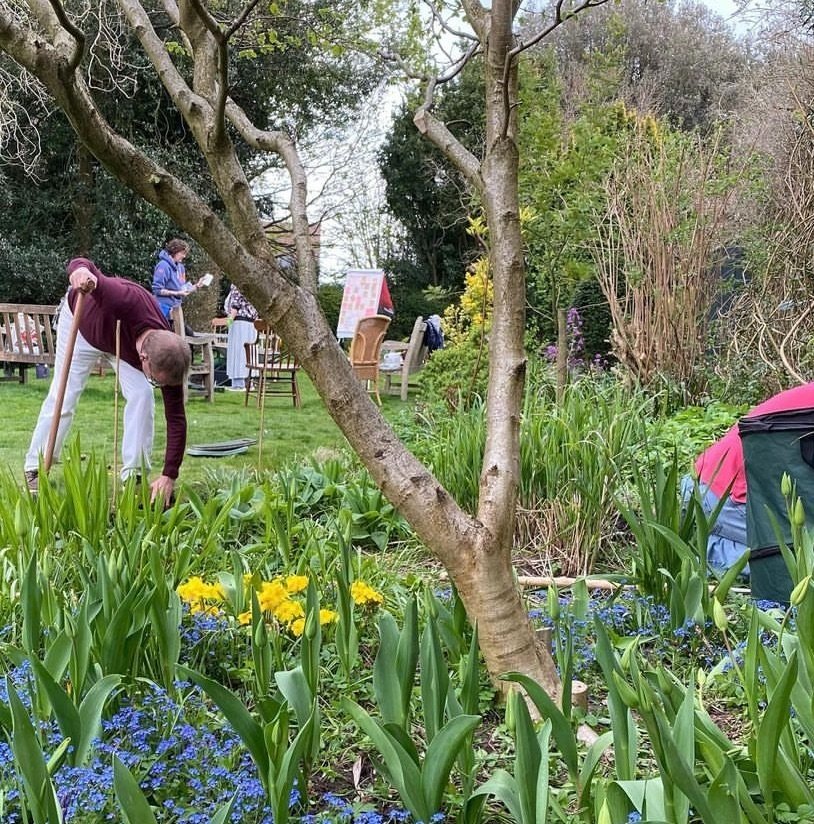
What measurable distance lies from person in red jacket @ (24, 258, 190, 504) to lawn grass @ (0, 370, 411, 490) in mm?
564

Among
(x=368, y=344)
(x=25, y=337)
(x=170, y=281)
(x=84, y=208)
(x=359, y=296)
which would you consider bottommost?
(x=368, y=344)

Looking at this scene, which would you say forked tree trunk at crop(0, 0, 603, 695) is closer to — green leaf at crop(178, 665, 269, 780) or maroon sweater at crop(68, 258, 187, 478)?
green leaf at crop(178, 665, 269, 780)

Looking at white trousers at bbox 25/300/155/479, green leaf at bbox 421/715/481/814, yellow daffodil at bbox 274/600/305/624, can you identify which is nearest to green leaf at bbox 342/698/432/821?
green leaf at bbox 421/715/481/814

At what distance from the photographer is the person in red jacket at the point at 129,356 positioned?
3588 millimetres

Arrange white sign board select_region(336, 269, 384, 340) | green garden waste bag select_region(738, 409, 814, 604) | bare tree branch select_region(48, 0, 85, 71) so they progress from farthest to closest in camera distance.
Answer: white sign board select_region(336, 269, 384, 340) < green garden waste bag select_region(738, 409, 814, 604) < bare tree branch select_region(48, 0, 85, 71)

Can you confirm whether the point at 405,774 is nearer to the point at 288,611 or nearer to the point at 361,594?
the point at 288,611

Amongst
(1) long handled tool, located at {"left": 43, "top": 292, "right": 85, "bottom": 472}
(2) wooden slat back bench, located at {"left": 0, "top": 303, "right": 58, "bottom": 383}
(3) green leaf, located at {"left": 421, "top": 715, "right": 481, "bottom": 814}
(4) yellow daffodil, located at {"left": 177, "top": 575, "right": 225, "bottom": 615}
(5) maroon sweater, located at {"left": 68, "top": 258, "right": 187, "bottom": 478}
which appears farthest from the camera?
(2) wooden slat back bench, located at {"left": 0, "top": 303, "right": 58, "bottom": 383}

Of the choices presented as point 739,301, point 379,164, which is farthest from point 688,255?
point 379,164

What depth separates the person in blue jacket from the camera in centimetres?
907

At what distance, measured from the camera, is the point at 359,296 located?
12.0 metres

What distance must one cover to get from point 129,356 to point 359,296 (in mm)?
8029

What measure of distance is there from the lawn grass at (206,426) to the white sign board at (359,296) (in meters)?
1.87

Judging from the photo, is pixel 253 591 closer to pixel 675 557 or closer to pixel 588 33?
pixel 675 557

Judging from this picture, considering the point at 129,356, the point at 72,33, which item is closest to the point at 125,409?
the point at 129,356
